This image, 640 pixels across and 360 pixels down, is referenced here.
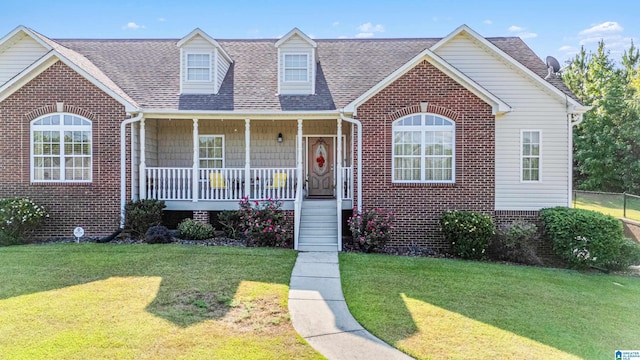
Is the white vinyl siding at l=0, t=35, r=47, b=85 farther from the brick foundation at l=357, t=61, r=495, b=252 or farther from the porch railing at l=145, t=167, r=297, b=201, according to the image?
the brick foundation at l=357, t=61, r=495, b=252

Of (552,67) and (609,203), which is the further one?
(609,203)

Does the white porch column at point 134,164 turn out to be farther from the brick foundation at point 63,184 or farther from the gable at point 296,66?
the gable at point 296,66

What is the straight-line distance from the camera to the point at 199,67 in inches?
536

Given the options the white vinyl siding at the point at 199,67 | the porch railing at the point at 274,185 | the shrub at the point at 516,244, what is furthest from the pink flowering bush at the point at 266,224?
the shrub at the point at 516,244

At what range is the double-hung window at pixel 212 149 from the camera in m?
14.2

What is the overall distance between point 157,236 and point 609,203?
56.2 feet

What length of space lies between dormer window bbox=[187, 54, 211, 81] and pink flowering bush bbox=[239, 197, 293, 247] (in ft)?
16.5

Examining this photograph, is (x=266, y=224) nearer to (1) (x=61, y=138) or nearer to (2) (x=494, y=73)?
(1) (x=61, y=138)

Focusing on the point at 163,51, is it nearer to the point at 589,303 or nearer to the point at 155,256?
the point at 155,256

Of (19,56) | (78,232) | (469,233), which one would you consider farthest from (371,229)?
(19,56)

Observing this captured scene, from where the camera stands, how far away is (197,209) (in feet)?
40.5

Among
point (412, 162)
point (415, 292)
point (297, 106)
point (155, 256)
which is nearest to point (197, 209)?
point (155, 256)

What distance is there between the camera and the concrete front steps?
428 inches

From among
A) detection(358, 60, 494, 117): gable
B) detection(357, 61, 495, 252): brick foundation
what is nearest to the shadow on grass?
detection(357, 61, 495, 252): brick foundation
